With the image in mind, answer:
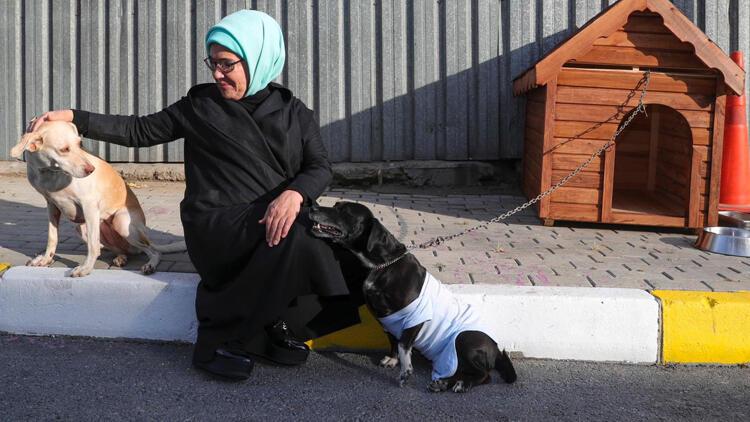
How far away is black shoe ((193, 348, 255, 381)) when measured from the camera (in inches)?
138

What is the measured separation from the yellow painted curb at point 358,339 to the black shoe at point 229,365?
51cm

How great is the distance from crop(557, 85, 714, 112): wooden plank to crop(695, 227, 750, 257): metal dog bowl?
0.99 m

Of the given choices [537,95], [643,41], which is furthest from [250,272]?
[537,95]

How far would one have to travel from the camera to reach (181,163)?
820 cm

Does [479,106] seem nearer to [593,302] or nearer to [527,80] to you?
[527,80]

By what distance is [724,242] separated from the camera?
5.28m

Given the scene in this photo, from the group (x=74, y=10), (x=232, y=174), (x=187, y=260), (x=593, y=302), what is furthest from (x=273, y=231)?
(x=74, y=10)

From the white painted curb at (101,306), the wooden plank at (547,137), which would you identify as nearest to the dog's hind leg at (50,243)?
the white painted curb at (101,306)

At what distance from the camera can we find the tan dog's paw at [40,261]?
443cm

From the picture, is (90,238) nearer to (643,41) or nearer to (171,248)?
(171,248)

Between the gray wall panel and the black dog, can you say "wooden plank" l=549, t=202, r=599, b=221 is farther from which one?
the gray wall panel

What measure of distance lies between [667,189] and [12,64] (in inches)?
276

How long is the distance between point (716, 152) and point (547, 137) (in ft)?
4.25

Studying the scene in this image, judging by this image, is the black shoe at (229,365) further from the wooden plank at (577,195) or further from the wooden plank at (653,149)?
the wooden plank at (653,149)
